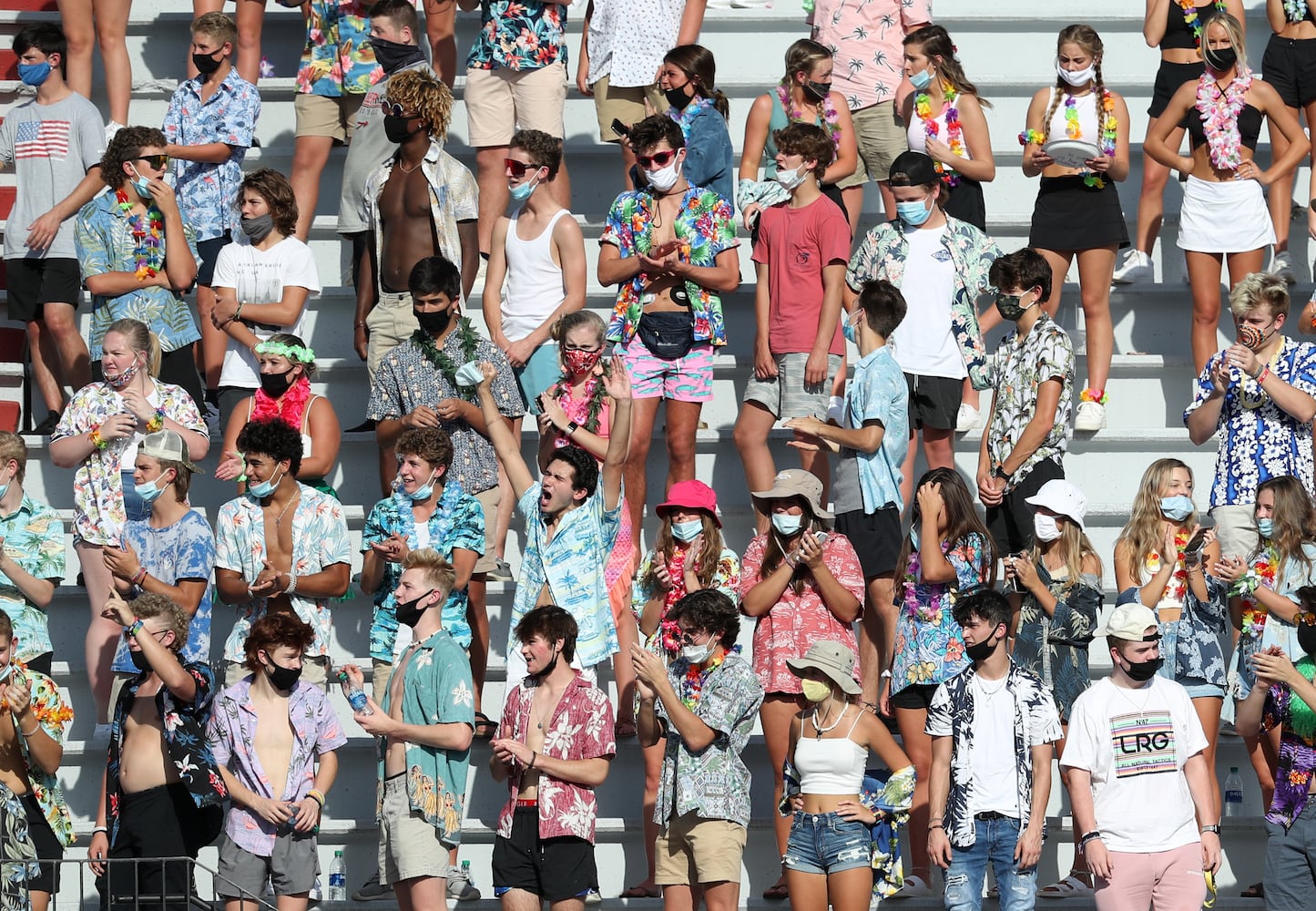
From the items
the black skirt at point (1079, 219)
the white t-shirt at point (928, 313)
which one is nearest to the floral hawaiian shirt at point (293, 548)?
the white t-shirt at point (928, 313)

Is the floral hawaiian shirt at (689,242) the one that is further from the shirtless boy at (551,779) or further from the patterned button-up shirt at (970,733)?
the patterned button-up shirt at (970,733)

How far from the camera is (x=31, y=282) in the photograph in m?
10.6

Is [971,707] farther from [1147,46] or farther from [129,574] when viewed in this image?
[1147,46]

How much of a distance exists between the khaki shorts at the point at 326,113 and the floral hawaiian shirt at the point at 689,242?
6.36 feet

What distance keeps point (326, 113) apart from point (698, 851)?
4761mm

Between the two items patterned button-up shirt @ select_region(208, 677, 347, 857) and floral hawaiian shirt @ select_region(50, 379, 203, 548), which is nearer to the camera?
patterned button-up shirt @ select_region(208, 677, 347, 857)

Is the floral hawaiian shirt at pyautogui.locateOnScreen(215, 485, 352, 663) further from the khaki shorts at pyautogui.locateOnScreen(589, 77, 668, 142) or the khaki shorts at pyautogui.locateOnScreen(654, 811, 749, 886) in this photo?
the khaki shorts at pyautogui.locateOnScreen(589, 77, 668, 142)

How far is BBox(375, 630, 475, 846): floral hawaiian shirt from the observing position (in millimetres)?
7945

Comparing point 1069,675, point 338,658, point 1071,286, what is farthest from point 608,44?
point 1069,675

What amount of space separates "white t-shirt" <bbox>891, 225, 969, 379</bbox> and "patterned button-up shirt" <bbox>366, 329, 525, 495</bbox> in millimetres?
1700

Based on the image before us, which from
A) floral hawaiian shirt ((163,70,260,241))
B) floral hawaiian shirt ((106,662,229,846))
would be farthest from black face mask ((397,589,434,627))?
floral hawaiian shirt ((163,70,260,241))

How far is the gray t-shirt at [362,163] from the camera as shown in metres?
10.3

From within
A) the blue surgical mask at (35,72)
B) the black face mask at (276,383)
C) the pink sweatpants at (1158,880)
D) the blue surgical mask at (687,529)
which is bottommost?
the pink sweatpants at (1158,880)

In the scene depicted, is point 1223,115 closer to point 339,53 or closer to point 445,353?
point 445,353
